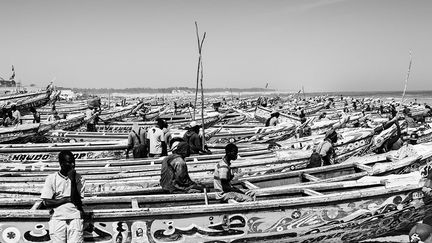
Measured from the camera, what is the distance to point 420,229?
14.3 ft

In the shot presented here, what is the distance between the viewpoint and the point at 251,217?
6.16m

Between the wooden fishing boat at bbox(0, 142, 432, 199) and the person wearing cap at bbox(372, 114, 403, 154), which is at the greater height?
the person wearing cap at bbox(372, 114, 403, 154)

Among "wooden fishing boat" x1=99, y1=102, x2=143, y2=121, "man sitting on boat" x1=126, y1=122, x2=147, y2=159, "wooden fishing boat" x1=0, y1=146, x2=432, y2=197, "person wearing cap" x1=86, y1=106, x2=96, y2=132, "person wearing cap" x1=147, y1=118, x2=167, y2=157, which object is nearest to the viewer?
"wooden fishing boat" x1=0, y1=146, x2=432, y2=197

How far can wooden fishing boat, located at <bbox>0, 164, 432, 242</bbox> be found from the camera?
5.77 m

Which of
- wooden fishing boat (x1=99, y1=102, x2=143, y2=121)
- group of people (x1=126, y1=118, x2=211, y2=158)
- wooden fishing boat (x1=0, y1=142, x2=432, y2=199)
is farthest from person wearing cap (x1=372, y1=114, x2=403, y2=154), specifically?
wooden fishing boat (x1=99, y1=102, x2=143, y2=121)

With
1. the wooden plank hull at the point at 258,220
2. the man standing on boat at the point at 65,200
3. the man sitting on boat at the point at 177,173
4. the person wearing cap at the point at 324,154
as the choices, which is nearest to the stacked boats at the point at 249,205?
the wooden plank hull at the point at 258,220

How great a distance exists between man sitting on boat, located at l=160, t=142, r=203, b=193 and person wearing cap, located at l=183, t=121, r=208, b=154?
357cm

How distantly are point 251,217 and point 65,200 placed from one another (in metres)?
2.68

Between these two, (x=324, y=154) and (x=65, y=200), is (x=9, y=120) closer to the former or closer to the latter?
(x=324, y=154)

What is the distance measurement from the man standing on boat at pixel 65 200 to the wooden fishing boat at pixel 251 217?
0.51 meters

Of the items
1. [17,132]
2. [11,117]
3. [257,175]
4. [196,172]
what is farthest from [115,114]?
[257,175]

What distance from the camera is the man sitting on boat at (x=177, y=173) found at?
6.68m

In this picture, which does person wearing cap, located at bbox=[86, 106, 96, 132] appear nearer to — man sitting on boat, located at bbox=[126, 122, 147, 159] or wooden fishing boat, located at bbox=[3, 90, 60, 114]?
wooden fishing boat, located at bbox=[3, 90, 60, 114]

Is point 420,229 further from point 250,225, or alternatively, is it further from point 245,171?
point 245,171
